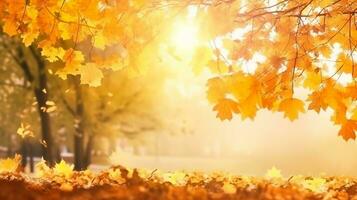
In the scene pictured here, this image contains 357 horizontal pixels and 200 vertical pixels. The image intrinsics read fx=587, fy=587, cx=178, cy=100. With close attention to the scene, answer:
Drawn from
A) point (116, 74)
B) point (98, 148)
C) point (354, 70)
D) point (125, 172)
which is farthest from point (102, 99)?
point (354, 70)

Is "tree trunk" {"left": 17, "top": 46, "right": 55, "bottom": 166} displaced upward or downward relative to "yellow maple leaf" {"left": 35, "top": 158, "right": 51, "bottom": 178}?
upward

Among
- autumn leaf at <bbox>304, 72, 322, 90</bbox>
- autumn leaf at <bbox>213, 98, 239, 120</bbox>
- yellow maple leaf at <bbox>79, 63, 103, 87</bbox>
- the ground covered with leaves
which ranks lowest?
the ground covered with leaves

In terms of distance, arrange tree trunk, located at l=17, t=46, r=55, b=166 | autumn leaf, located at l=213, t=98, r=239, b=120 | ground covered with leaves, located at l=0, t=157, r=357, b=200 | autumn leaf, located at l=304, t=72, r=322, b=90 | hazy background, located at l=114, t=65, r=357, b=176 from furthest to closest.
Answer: hazy background, located at l=114, t=65, r=357, b=176 → tree trunk, located at l=17, t=46, r=55, b=166 → autumn leaf, located at l=304, t=72, r=322, b=90 → ground covered with leaves, located at l=0, t=157, r=357, b=200 → autumn leaf, located at l=213, t=98, r=239, b=120

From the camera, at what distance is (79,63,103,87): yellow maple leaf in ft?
Answer: 16.8

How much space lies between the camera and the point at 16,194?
4.43m

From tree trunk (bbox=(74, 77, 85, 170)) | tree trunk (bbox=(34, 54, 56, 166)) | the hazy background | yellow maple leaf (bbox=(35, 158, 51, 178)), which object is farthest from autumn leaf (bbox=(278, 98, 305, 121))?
the hazy background

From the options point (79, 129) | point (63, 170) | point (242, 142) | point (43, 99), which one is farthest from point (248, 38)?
point (242, 142)

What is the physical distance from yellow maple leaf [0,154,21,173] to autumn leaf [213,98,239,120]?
2966 mm

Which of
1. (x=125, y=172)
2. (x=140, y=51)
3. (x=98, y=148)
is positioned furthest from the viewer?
(x=98, y=148)

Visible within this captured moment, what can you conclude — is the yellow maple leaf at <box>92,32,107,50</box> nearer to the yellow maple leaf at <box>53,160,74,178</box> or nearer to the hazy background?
the yellow maple leaf at <box>53,160,74,178</box>

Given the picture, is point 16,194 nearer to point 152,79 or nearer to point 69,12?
point 69,12

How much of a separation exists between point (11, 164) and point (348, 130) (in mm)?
3735

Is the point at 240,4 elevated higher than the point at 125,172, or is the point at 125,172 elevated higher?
the point at 240,4

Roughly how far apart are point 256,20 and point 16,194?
2639 millimetres
